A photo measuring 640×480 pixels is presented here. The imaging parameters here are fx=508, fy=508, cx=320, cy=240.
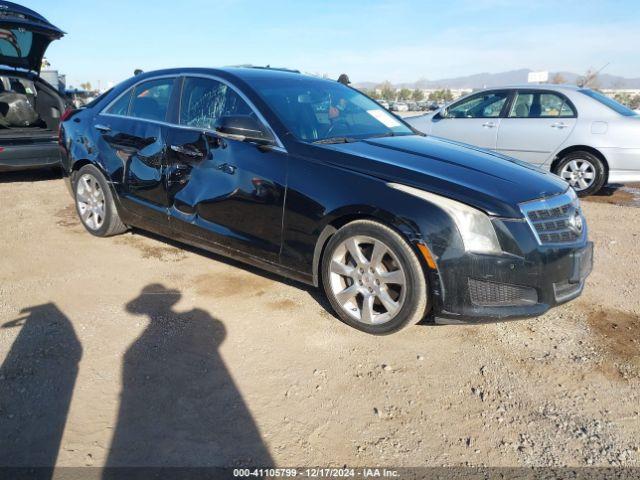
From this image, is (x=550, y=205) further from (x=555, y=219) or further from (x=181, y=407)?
(x=181, y=407)

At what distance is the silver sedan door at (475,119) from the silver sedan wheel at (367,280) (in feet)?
16.8

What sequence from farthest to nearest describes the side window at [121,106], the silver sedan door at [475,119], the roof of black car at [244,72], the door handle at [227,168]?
the silver sedan door at [475,119], the side window at [121,106], the roof of black car at [244,72], the door handle at [227,168]

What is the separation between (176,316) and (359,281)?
4.19ft

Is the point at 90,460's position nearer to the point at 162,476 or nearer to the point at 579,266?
the point at 162,476

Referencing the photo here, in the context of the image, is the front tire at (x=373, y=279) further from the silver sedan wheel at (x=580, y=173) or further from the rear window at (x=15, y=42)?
the rear window at (x=15, y=42)

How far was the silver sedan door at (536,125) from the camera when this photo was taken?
716cm

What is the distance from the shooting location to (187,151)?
3969mm

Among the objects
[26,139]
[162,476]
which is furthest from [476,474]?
[26,139]

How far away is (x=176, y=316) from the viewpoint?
11.4 ft

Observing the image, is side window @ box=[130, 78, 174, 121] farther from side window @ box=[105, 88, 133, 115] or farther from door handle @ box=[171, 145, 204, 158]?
door handle @ box=[171, 145, 204, 158]

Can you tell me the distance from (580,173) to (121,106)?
6018 mm

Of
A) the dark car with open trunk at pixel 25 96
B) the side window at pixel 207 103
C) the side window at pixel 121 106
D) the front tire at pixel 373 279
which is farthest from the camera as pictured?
the dark car with open trunk at pixel 25 96

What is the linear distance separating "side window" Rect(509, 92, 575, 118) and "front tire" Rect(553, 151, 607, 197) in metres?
0.61

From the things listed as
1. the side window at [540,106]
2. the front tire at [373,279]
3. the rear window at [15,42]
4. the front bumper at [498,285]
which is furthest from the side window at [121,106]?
the side window at [540,106]
